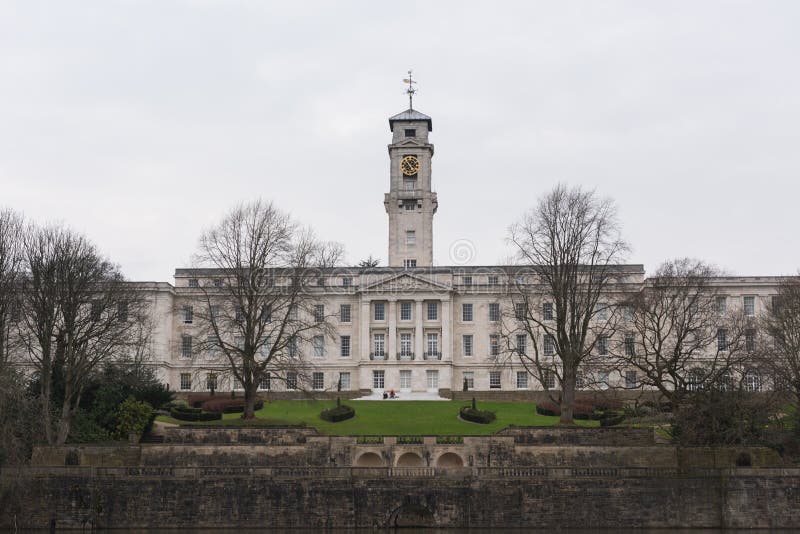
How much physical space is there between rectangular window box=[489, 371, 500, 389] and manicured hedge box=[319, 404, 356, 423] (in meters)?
24.1

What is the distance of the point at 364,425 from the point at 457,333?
2879 centimetres

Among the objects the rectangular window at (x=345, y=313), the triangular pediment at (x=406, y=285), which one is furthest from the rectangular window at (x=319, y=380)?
the triangular pediment at (x=406, y=285)

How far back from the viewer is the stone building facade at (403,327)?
87.9m

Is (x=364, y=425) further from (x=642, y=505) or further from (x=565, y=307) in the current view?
(x=642, y=505)

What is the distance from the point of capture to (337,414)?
65.8 m

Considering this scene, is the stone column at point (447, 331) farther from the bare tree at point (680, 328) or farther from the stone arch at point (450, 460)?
the stone arch at point (450, 460)

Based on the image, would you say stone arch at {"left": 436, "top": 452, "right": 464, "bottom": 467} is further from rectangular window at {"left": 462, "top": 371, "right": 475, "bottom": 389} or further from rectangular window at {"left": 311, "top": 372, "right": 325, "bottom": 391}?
rectangular window at {"left": 311, "top": 372, "right": 325, "bottom": 391}

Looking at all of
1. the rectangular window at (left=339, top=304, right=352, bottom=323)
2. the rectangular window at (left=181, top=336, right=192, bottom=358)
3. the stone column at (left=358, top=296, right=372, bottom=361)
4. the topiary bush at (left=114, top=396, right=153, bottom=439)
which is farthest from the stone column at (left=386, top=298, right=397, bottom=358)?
the topiary bush at (left=114, top=396, right=153, bottom=439)

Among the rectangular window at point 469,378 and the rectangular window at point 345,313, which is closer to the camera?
the rectangular window at point 469,378

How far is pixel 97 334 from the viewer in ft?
183

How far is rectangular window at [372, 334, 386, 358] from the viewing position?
89062mm

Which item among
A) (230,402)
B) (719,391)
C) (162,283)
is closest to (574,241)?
(719,391)

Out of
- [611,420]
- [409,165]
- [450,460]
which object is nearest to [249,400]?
[450,460]

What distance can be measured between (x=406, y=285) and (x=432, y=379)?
26.7 feet
